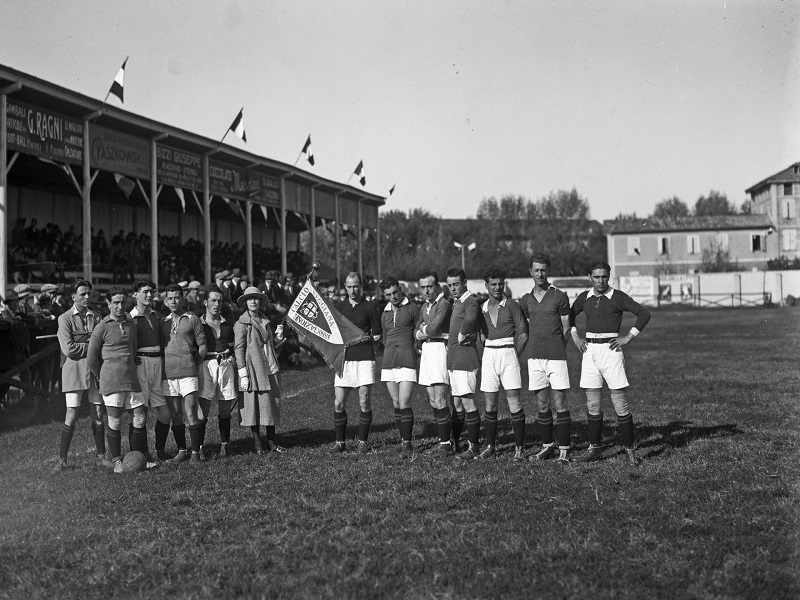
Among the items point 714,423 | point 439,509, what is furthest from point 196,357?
point 714,423

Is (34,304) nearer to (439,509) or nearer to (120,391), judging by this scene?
(120,391)

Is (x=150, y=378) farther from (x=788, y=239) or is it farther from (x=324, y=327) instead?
(x=788, y=239)

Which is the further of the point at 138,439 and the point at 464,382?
the point at 464,382

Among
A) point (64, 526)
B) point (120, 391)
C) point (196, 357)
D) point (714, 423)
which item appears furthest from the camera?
point (714, 423)

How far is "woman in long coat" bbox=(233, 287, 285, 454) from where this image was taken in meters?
9.66

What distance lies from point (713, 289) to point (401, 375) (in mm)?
56172

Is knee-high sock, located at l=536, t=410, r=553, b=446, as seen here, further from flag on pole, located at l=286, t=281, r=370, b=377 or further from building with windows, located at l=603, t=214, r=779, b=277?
building with windows, located at l=603, t=214, r=779, b=277

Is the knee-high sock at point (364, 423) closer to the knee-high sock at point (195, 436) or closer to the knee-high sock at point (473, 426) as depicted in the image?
the knee-high sock at point (473, 426)

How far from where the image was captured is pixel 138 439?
29.4ft

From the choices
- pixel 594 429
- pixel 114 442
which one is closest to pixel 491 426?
pixel 594 429

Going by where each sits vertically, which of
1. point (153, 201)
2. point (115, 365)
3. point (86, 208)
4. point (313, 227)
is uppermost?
point (313, 227)

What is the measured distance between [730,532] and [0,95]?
51.9ft

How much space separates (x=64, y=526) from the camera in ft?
21.5

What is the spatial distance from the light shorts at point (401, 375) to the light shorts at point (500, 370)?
900 millimetres
